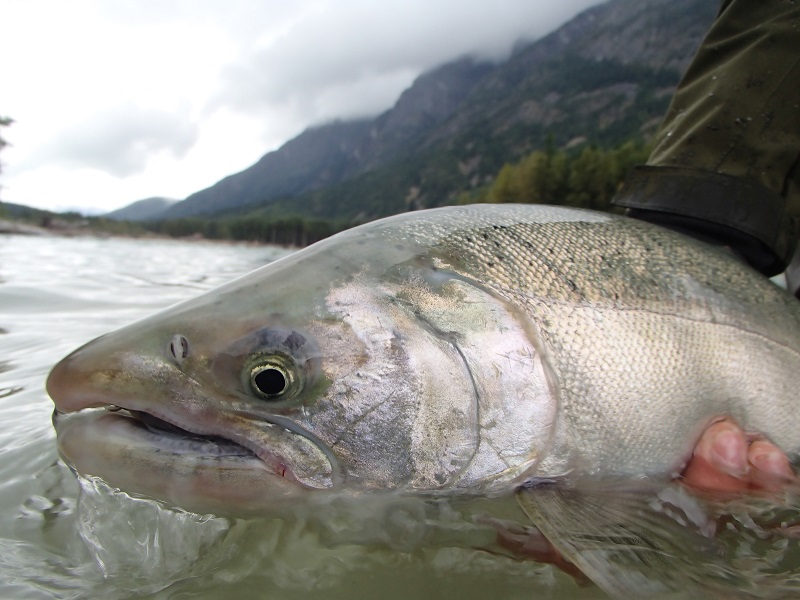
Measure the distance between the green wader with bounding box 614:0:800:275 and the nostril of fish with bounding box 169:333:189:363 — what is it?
2.10 m

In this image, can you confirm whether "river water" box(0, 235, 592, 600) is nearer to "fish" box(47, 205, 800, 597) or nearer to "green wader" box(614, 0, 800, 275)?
"fish" box(47, 205, 800, 597)

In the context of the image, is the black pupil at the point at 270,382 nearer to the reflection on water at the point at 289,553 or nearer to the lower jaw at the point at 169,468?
the lower jaw at the point at 169,468

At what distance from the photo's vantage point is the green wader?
96.0 inches

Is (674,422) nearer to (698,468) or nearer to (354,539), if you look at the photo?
(698,468)

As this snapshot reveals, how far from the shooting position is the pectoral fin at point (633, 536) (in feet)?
4.37

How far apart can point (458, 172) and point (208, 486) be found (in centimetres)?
Answer: 14410

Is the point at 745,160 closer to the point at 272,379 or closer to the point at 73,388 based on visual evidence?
the point at 272,379

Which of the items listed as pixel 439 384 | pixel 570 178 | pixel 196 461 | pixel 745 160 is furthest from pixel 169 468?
pixel 570 178

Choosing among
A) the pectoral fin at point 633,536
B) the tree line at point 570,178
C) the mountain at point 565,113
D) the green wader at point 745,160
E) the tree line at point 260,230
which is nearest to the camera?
the pectoral fin at point 633,536

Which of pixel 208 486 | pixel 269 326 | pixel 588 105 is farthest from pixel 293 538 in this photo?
pixel 588 105

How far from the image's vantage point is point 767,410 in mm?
2010

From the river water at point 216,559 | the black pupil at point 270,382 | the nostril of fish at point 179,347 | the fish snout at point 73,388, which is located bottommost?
the river water at point 216,559

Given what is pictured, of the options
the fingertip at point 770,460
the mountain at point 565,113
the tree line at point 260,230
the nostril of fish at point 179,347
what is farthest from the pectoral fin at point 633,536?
the mountain at point 565,113

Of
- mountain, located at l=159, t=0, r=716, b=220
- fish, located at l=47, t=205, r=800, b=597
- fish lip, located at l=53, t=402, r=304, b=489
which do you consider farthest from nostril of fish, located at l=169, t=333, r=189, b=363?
mountain, located at l=159, t=0, r=716, b=220
